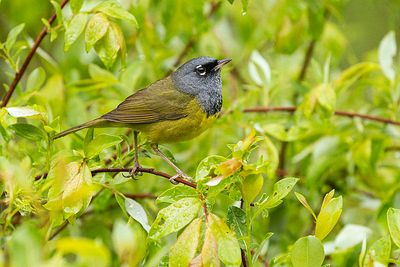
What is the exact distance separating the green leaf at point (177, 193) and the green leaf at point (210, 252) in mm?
230

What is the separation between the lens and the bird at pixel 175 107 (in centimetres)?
375

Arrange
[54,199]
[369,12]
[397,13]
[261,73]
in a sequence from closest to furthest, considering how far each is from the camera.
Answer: [54,199] → [261,73] → [397,13] → [369,12]

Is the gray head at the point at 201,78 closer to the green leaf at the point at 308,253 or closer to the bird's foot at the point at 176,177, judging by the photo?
the bird's foot at the point at 176,177

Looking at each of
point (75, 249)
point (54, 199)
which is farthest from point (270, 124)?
point (75, 249)

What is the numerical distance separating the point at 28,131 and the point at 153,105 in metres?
1.37

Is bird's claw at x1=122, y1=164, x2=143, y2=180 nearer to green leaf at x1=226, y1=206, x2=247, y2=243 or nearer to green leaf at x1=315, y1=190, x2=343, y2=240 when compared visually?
green leaf at x1=226, y1=206, x2=247, y2=243

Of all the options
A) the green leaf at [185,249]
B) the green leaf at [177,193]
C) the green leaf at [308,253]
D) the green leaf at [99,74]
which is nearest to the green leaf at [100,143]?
the green leaf at [177,193]

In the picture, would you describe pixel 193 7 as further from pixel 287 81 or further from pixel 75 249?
pixel 75 249

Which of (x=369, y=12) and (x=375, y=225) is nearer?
(x=375, y=225)

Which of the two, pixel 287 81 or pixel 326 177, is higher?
pixel 287 81

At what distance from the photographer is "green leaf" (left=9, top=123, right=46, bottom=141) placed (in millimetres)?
2727

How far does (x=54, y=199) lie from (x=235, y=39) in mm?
3523

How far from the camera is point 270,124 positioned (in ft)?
13.0

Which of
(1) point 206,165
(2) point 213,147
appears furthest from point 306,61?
(1) point 206,165
